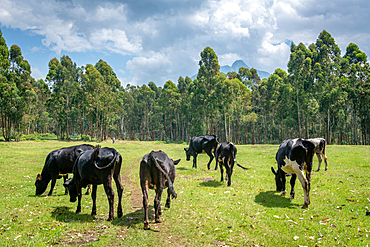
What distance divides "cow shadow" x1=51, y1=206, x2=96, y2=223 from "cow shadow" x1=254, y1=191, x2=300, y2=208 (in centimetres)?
690

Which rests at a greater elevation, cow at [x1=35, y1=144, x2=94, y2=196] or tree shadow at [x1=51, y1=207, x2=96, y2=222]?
cow at [x1=35, y1=144, x2=94, y2=196]

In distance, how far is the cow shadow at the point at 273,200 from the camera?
8.86 metres

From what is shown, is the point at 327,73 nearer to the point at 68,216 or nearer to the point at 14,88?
the point at 68,216

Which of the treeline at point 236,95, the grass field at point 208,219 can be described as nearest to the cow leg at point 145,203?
the grass field at point 208,219

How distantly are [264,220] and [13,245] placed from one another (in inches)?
291

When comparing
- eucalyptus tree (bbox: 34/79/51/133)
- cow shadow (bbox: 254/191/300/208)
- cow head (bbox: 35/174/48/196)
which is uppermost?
eucalyptus tree (bbox: 34/79/51/133)

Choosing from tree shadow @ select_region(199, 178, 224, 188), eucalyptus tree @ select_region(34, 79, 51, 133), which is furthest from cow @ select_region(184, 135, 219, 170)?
eucalyptus tree @ select_region(34, 79, 51, 133)

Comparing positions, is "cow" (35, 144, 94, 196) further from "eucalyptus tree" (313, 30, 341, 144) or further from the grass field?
"eucalyptus tree" (313, 30, 341, 144)

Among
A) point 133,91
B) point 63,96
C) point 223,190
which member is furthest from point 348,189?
point 133,91

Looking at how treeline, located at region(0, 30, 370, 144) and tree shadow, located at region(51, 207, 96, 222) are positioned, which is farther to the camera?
treeline, located at region(0, 30, 370, 144)

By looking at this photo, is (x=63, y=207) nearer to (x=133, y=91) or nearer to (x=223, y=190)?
(x=223, y=190)

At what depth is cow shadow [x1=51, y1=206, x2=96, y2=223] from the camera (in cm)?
772

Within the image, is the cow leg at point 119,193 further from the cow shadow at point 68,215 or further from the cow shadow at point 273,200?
the cow shadow at point 273,200

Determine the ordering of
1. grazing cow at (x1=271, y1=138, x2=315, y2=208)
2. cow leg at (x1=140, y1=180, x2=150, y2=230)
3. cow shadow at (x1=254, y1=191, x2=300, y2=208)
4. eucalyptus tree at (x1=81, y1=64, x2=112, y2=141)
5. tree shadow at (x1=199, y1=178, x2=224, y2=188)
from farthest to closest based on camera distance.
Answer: eucalyptus tree at (x1=81, y1=64, x2=112, y2=141) → tree shadow at (x1=199, y1=178, x2=224, y2=188) → cow shadow at (x1=254, y1=191, x2=300, y2=208) → grazing cow at (x1=271, y1=138, x2=315, y2=208) → cow leg at (x1=140, y1=180, x2=150, y2=230)
